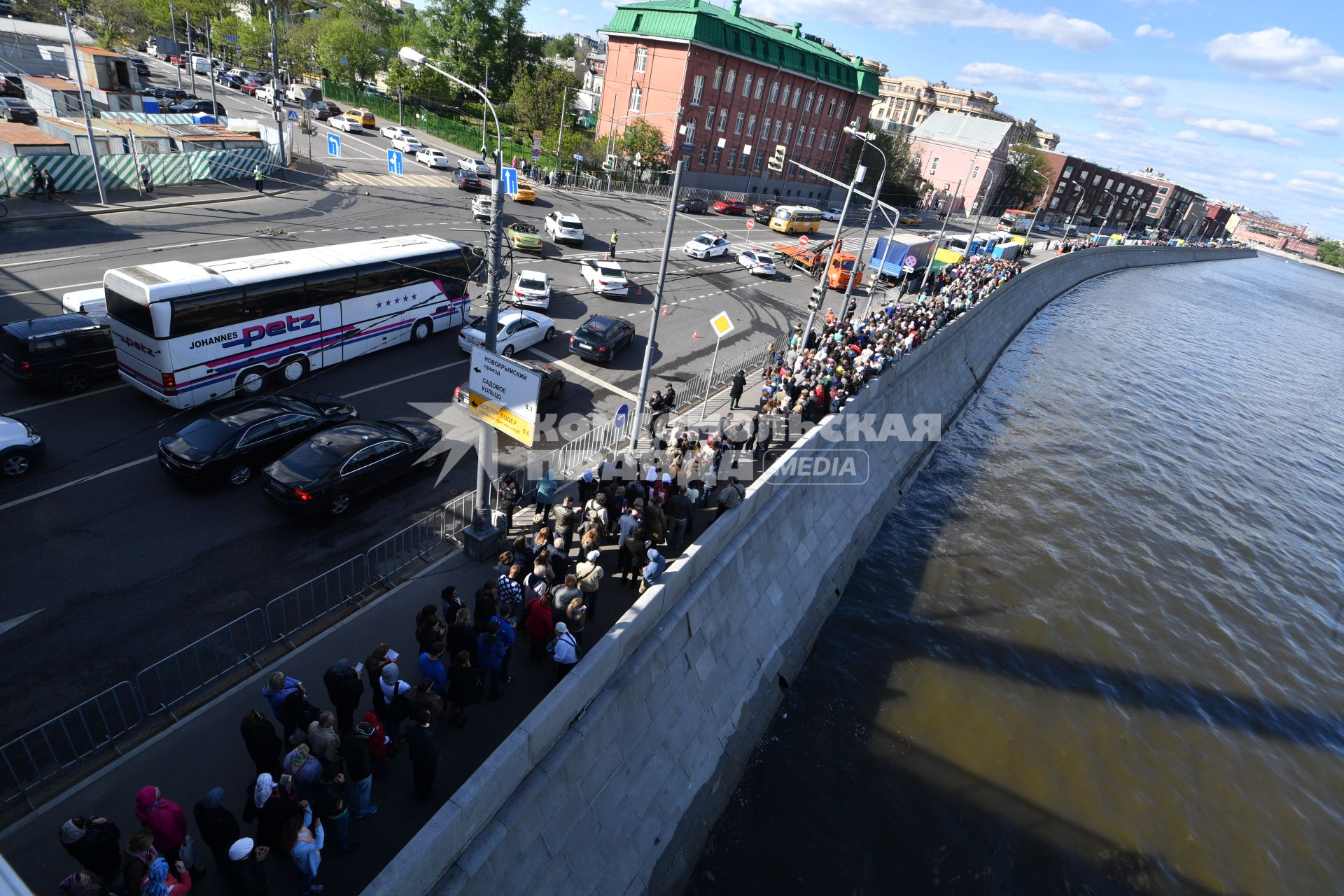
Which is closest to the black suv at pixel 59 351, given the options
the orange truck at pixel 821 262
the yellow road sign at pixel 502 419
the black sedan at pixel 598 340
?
the yellow road sign at pixel 502 419

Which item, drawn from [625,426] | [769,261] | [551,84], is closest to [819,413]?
[625,426]

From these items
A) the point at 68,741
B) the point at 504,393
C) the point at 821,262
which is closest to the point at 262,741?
the point at 68,741

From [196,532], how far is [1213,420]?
162 ft

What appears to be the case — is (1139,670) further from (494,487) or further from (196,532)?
(196,532)

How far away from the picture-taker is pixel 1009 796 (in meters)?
13.8

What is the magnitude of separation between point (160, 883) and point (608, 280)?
27.5m

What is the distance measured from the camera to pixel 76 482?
1365cm

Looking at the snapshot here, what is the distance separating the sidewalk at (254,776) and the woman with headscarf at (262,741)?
434 mm

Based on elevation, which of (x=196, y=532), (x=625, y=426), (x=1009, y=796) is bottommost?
(x=1009, y=796)

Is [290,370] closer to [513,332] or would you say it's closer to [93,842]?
[513,332]

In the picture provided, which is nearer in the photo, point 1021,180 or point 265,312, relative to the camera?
point 265,312

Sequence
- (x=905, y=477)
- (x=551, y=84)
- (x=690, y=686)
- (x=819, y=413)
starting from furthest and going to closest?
1. (x=551, y=84)
2. (x=905, y=477)
3. (x=819, y=413)
4. (x=690, y=686)

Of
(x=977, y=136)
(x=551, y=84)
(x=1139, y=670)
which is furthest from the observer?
(x=977, y=136)

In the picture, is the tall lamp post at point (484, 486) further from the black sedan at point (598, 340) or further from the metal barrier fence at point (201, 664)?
the black sedan at point (598, 340)
